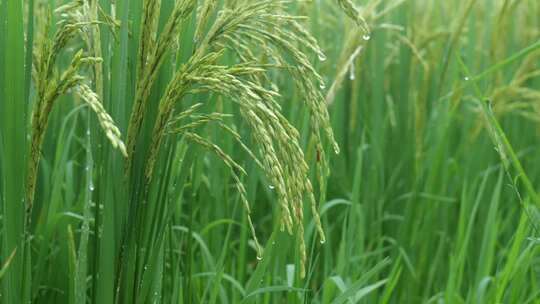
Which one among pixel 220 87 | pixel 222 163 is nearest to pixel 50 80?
pixel 220 87

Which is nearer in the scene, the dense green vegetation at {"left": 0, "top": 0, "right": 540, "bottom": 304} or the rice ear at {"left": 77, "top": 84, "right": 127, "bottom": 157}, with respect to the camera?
the rice ear at {"left": 77, "top": 84, "right": 127, "bottom": 157}

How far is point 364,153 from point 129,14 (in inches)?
72.5

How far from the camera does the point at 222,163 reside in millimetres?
2416

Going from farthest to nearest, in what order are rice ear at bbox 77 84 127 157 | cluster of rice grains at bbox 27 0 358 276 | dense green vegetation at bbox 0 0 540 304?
1. dense green vegetation at bbox 0 0 540 304
2. cluster of rice grains at bbox 27 0 358 276
3. rice ear at bbox 77 84 127 157

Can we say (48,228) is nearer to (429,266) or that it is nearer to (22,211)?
(22,211)

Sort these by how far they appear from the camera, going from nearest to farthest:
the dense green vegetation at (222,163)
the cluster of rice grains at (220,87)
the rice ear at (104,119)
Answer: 1. the rice ear at (104,119)
2. the cluster of rice grains at (220,87)
3. the dense green vegetation at (222,163)

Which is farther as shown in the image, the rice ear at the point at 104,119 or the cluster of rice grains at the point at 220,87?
the cluster of rice grains at the point at 220,87

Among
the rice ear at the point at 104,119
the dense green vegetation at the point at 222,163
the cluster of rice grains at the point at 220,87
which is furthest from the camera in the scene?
the dense green vegetation at the point at 222,163

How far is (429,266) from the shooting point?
9.78 feet

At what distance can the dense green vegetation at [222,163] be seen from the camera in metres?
1.46

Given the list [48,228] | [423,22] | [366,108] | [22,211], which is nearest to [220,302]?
[48,228]

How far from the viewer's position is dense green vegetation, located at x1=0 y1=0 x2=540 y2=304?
146 centimetres

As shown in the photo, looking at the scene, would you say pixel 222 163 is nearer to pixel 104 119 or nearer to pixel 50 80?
pixel 50 80

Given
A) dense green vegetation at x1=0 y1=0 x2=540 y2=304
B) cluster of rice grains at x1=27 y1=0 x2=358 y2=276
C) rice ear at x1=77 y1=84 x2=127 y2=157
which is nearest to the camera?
rice ear at x1=77 y1=84 x2=127 y2=157
